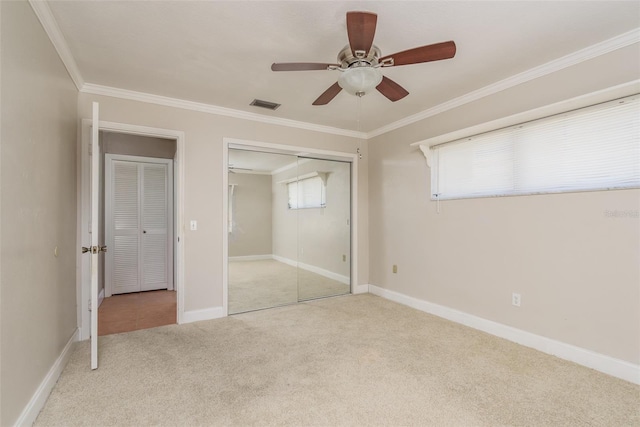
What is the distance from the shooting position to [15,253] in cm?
155

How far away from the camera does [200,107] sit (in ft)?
11.3

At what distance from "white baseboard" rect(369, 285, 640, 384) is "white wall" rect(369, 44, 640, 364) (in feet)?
0.15

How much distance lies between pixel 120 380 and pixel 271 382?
106 centimetres

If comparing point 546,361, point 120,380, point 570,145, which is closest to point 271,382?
point 120,380

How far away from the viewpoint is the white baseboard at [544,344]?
2141 millimetres

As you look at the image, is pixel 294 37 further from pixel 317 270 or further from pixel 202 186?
pixel 317 270

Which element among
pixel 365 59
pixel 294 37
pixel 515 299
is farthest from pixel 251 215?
pixel 515 299

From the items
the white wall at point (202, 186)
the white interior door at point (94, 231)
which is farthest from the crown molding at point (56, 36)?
the white wall at point (202, 186)

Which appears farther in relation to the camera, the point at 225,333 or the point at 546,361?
the point at 225,333

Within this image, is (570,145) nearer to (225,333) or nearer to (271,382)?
(271,382)

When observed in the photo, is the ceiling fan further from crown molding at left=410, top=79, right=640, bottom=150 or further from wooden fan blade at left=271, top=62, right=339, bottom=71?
crown molding at left=410, top=79, right=640, bottom=150

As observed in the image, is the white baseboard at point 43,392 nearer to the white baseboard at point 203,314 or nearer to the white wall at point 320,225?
the white baseboard at point 203,314

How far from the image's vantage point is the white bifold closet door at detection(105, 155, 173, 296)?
14.8 feet

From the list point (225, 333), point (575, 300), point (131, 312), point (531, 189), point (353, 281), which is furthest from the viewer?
point (353, 281)
